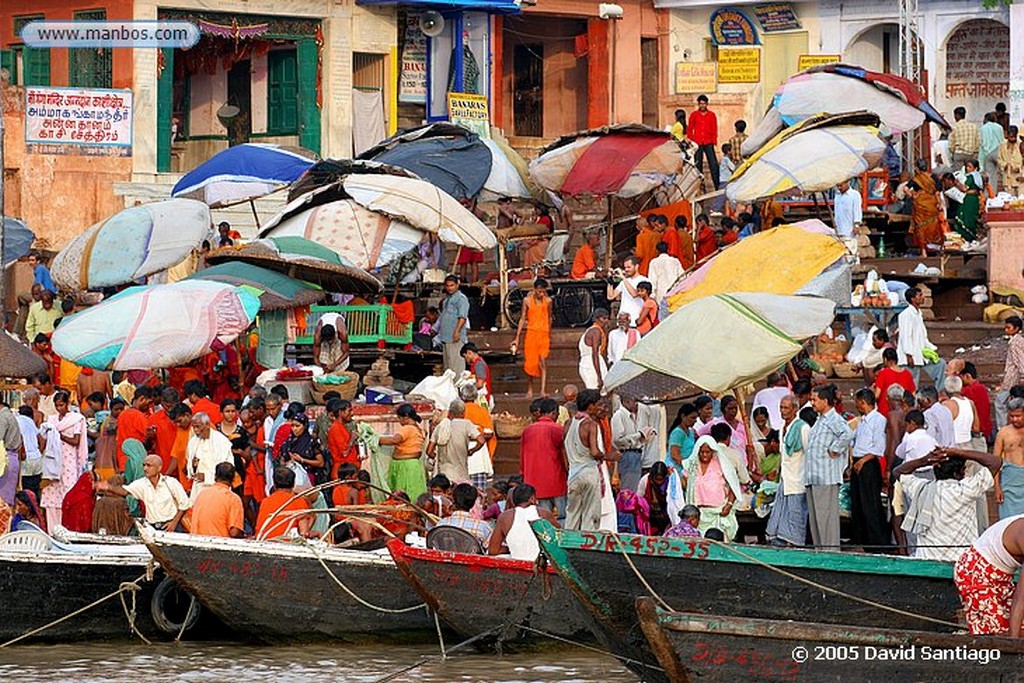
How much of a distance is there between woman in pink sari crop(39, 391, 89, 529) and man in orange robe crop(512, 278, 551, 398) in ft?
15.9

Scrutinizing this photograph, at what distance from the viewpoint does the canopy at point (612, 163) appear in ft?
79.6

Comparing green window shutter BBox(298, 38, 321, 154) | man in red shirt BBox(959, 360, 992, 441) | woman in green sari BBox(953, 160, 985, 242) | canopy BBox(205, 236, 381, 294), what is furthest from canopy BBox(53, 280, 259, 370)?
green window shutter BBox(298, 38, 321, 154)

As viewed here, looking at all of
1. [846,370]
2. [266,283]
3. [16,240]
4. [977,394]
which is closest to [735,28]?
[846,370]

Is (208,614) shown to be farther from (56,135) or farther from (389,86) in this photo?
(389,86)

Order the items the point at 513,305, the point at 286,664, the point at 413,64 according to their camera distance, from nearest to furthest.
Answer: the point at 286,664 → the point at 513,305 → the point at 413,64

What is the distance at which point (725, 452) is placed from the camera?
1659 cm

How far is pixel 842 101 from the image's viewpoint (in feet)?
81.8

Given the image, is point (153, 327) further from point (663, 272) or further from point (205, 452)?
point (663, 272)

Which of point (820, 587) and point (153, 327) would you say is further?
point (153, 327)

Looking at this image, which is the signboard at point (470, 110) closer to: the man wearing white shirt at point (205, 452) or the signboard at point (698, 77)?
the signboard at point (698, 77)

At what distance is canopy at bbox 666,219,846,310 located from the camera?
18156 mm

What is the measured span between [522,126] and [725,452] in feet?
58.8
